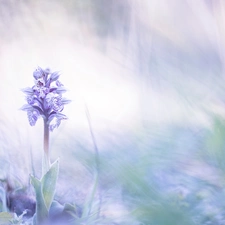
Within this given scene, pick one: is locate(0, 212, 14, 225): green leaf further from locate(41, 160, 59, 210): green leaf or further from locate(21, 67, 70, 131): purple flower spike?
locate(21, 67, 70, 131): purple flower spike

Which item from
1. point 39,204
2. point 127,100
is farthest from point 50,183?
point 127,100

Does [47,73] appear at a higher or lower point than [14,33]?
lower

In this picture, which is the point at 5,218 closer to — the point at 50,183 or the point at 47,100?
the point at 50,183

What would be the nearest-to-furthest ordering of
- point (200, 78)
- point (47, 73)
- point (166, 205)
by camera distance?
point (166, 205), point (200, 78), point (47, 73)

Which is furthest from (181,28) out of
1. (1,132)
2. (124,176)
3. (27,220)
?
(27,220)

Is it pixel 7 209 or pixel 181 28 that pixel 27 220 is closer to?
pixel 7 209

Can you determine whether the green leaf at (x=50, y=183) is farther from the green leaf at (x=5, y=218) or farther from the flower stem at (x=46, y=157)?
the green leaf at (x=5, y=218)
